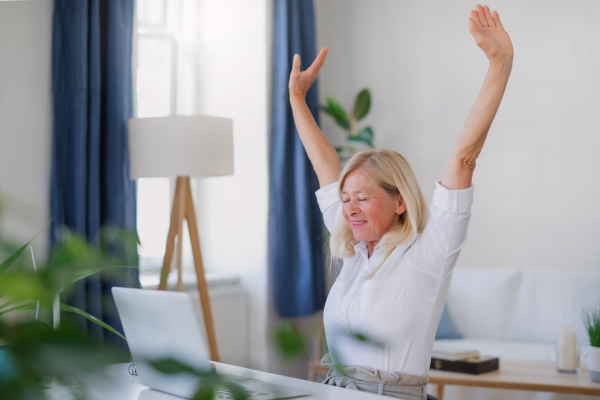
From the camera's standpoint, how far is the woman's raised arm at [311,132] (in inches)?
84.8

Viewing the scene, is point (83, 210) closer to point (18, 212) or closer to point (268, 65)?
point (268, 65)

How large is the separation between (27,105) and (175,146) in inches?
26.8

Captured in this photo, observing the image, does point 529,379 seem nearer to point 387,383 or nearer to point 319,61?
point 387,383

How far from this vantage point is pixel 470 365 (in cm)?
274

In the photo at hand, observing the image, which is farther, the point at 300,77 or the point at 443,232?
the point at 300,77

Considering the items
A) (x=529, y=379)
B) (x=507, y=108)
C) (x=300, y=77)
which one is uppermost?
(x=507, y=108)

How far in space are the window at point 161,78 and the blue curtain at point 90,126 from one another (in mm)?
725

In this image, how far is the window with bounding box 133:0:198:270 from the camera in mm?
4035

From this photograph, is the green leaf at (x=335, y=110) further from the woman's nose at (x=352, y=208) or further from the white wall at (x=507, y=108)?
the woman's nose at (x=352, y=208)

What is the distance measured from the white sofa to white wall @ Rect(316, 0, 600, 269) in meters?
0.23

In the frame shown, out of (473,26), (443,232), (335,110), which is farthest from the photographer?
(335,110)

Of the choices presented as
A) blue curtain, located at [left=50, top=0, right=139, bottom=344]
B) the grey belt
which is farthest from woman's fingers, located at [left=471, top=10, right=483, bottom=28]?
blue curtain, located at [left=50, top=0, right=139, bottom=344]

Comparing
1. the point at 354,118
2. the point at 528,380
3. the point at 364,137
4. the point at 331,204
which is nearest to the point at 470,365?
the point at 528,380

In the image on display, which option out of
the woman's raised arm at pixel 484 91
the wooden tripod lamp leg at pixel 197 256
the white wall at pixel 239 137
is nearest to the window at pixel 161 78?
the white wall at pixel 239 137
